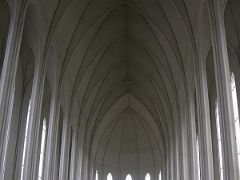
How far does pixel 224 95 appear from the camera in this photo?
14.3 metres

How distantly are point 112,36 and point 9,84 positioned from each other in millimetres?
14147

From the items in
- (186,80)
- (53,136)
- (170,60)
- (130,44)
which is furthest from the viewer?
(130,44)

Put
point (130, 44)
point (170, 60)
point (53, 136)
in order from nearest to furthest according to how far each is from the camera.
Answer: point (53, 136) < point (170, 60) < point (130, 44)

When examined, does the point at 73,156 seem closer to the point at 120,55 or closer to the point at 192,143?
the point at 120,55

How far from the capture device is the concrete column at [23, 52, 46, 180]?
1714 cm

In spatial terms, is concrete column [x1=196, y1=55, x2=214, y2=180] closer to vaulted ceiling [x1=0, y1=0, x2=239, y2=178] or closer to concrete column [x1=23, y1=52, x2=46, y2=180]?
vaulted ceiling [x1=0, y1=0, x2=239, y2=178]

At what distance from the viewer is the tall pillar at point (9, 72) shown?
14.2 meters

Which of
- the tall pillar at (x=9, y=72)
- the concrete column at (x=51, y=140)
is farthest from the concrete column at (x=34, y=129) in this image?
the concrete column at (x=51, y=140)

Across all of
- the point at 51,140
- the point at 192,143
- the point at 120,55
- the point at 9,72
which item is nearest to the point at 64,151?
the point at 51,140

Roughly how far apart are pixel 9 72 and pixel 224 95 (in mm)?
7715

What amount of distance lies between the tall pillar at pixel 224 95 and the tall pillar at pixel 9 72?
294 inches

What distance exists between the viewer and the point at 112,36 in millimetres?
27953

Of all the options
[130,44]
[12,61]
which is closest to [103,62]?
[130,44]

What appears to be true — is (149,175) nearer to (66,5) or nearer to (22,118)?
(22,118)
